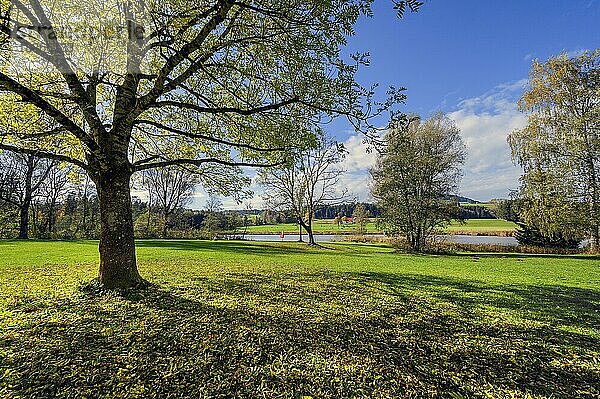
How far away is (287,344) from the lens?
327 centimetres

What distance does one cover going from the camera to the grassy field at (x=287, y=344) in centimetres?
251

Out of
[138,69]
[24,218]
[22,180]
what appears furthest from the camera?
[22,180]

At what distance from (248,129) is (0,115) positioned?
477 cm

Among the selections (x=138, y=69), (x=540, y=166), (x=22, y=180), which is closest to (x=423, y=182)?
(x=540, y=166)

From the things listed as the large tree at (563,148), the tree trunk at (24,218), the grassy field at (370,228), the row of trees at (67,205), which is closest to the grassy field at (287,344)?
the row of trees at (67,205)

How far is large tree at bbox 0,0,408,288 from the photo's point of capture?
4828 mm

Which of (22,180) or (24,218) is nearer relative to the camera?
(24,218)

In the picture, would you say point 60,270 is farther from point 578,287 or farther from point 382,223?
point 382,223

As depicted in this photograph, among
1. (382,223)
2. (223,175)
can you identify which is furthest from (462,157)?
(223,175)

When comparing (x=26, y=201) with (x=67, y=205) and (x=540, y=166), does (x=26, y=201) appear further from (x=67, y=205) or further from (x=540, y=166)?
(x=540, y=166)

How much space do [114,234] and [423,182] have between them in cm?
2262

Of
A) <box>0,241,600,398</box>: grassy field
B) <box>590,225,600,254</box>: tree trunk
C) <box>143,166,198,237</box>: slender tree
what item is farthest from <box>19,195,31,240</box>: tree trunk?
<box>590,225,600,254</box>: tree trunk

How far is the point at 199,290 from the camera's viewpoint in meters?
5.63

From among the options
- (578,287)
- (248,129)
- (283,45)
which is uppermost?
(283,45)
